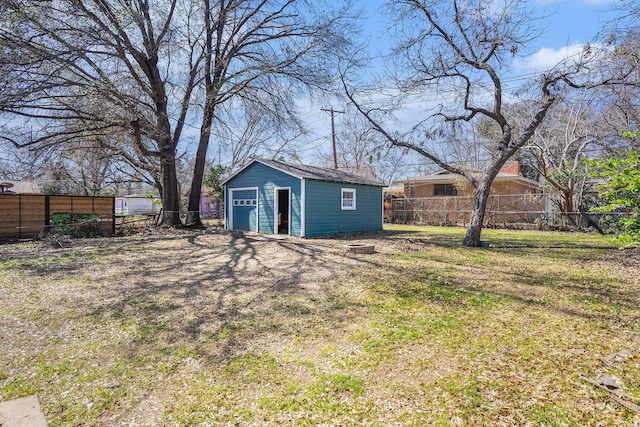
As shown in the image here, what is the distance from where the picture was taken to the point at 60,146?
1157 cm

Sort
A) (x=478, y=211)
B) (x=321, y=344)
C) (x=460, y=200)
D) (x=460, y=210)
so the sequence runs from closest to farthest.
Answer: (x=321, y=344), (x=478, y=211), (x=460, y=210), (x=460, y=200)

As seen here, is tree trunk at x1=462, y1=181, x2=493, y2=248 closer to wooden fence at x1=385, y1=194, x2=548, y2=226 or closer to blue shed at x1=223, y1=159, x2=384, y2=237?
blue shed at x1=223, y1=159, x2=384, y2=237

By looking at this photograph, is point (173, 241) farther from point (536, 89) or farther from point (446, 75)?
point (536, 89)

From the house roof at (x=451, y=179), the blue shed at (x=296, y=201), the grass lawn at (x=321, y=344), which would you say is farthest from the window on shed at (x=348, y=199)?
the house roof at (x=451, y=179)

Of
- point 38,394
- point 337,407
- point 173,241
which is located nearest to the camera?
point 337,407

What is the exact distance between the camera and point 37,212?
11.4 meters

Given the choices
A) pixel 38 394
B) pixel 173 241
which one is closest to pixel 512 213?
pixel 173 241

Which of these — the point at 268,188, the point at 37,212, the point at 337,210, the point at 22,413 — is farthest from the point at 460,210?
the point at 22,413

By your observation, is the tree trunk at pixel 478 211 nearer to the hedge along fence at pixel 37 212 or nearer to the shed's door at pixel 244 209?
the shed's door at pixel 244 209

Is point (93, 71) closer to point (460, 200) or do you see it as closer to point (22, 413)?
point (22, 413)

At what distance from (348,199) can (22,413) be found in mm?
12485

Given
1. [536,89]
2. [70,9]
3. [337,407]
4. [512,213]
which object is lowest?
[337,407]

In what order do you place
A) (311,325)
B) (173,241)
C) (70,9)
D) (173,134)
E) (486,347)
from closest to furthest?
(486,347) < (311,325) < (70,9) < (173,241) < (173,134)

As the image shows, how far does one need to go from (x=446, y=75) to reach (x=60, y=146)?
13.1m
